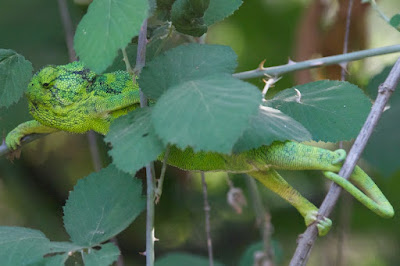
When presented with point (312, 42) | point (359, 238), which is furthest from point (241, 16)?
point (359, 238)

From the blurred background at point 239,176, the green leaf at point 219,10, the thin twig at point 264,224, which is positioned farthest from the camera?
the blurred background at point 239,176

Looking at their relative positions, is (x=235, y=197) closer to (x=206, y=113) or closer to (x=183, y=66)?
(x=183, y=66)

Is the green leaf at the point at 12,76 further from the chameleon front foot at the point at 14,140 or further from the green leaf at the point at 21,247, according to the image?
the chameleon front foot at the point at 14,140

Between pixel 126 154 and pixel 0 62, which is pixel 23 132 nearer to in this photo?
pixel 0 62

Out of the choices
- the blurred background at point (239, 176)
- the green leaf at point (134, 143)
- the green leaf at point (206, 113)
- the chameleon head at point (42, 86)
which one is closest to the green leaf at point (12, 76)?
the chameleon head at point (42, 86)

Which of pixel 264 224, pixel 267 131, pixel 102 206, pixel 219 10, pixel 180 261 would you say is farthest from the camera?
pixel 180 261

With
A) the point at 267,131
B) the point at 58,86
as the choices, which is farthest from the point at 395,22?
the point at 58,86

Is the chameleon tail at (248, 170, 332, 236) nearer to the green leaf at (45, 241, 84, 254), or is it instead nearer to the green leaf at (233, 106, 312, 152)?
the green leaf at (233, 106, 312, 152)
